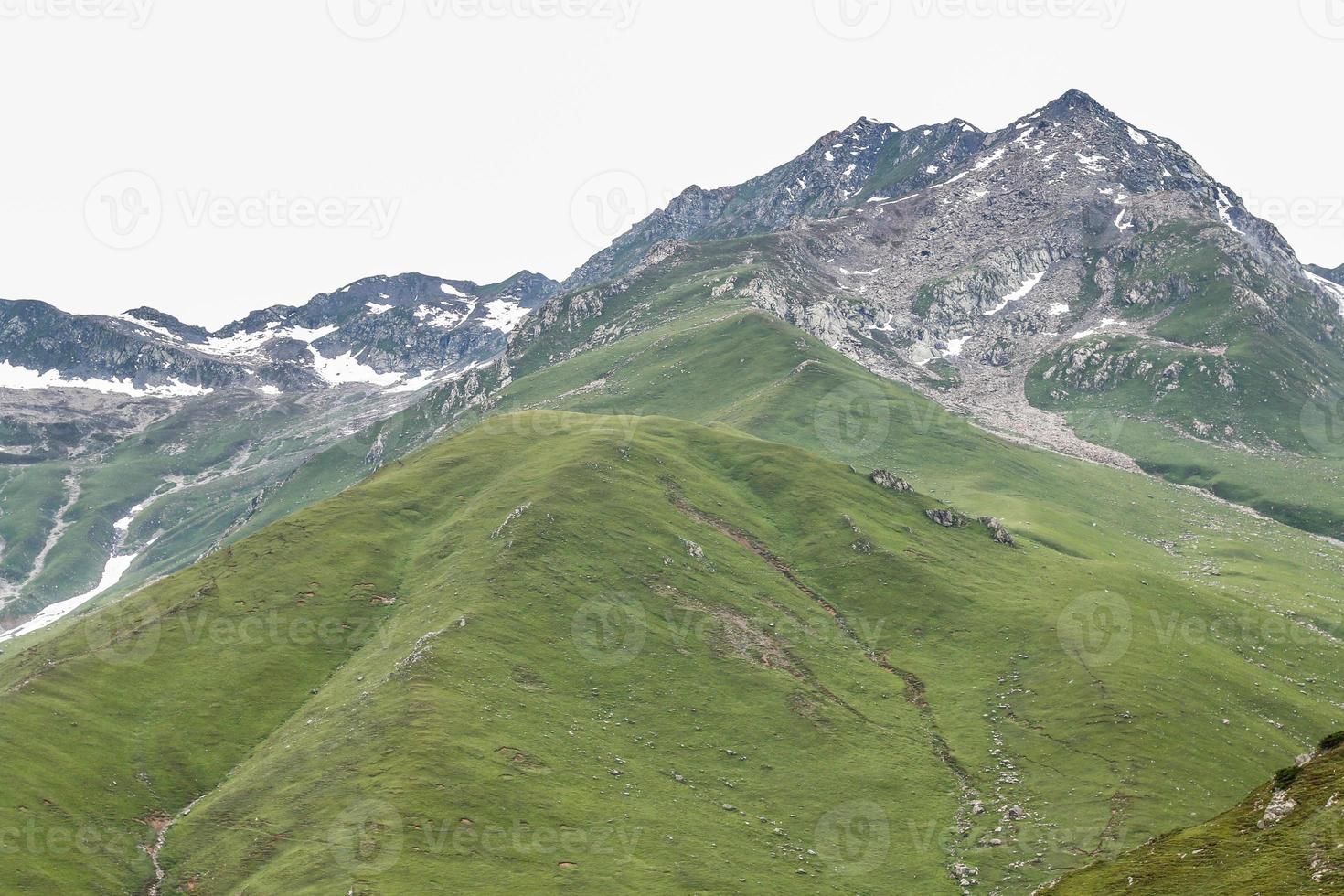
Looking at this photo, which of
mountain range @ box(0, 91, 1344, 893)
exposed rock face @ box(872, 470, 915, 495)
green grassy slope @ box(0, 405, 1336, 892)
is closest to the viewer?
mountain range @ box(0, 91, 1344, 893)

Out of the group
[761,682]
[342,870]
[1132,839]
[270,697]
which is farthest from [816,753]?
[270,697]

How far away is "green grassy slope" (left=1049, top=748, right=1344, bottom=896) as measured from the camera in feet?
157

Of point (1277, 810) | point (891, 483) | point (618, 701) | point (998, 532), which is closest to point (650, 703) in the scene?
point (618, 701)

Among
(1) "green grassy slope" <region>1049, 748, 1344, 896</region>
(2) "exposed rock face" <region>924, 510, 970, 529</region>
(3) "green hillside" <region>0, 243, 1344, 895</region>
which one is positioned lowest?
(3) "green hillside" <region>0, 243, 1344, 895</region>

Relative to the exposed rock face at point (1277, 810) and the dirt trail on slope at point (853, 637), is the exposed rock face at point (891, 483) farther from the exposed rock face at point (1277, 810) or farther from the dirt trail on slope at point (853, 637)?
the exposed rock face at point (1277, 810)

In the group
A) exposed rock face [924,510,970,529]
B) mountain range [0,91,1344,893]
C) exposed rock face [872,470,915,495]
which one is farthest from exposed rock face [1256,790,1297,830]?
exposed rock face [872,470,915,495]

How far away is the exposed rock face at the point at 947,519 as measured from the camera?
562 feet

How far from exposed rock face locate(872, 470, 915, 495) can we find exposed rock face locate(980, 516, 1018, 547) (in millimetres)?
16466

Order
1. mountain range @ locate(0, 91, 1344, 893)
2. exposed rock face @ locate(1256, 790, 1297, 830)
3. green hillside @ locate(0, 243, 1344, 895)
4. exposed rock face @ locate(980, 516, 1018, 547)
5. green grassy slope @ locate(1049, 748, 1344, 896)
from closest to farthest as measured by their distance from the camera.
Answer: green grassy slope @ locate(1049, 748, 1344, 896), exposed rock face @ locate(1256, 790, 1297, 830), mountain range @ locate(0, 91, 1344, 893), green hillside @ locate(0, 243, 1344, 895), exposed rock face @ locate(980, 516, 1018, 547)

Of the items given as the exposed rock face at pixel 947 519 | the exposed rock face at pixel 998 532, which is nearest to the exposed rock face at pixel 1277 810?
the exposed rock face at pixel 998 532

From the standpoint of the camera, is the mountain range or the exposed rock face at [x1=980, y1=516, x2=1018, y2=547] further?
the exposed rock face at [x1=980, y1=516, x2=1018, y2=547]

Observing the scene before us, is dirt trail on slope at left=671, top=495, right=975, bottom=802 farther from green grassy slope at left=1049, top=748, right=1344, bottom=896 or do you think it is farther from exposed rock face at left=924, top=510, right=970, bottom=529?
green grassy slope at left=1049, top=748, right=1344, bottom=896

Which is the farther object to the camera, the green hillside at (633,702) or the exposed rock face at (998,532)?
the exposed rock face at (998,532)

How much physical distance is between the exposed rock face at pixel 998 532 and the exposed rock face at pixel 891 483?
16466 mm
